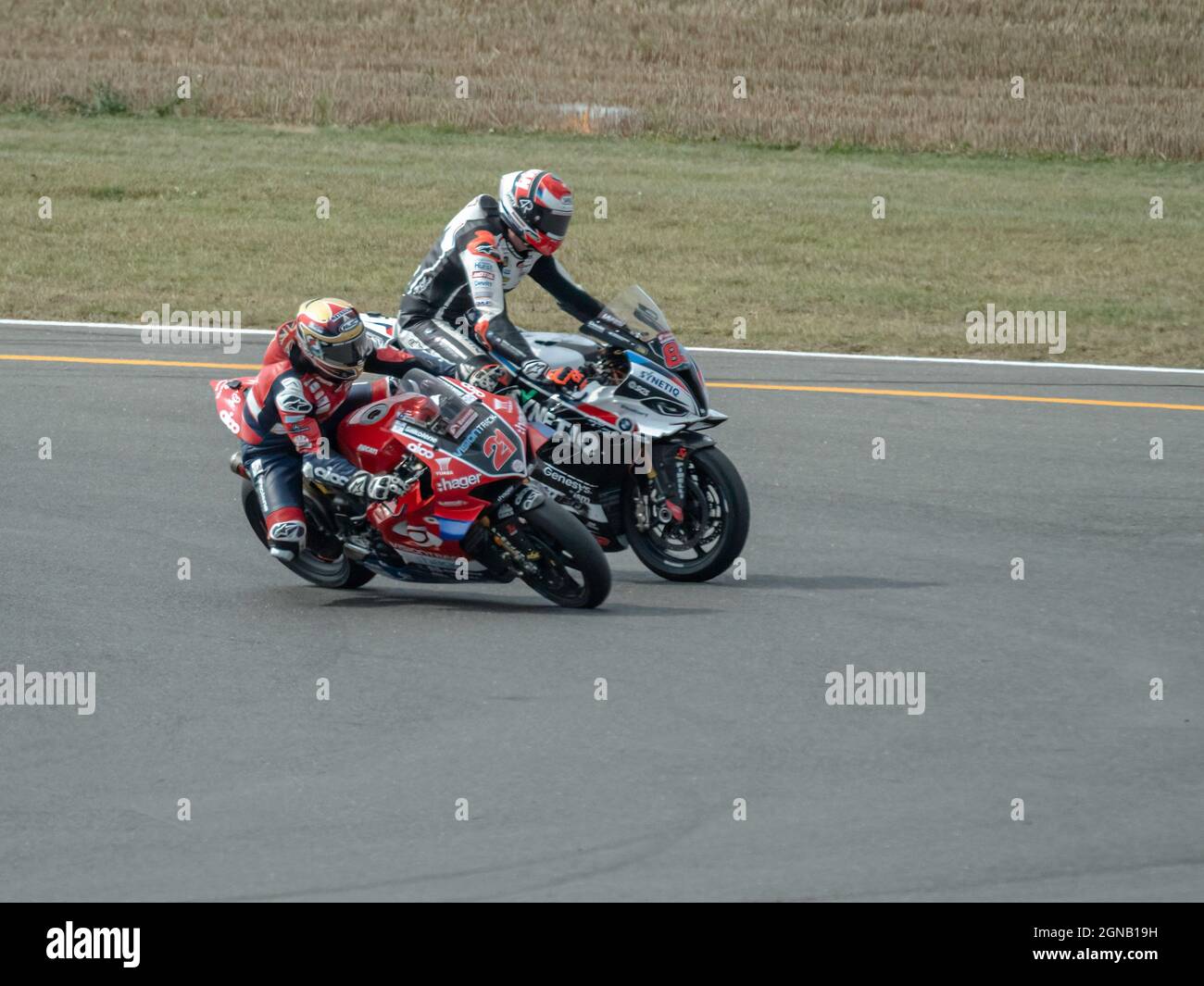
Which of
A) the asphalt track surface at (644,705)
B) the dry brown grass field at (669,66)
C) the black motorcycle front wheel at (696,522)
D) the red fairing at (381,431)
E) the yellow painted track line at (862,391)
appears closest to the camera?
the asphalt track surface at (644,705)

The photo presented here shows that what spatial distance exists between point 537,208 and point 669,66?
74.8 ft

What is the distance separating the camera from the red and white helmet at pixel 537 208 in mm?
10008

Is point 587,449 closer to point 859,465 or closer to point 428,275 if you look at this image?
point 428,275

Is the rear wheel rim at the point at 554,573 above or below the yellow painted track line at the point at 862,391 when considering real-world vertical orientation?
below

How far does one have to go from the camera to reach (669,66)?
32125 millimetres

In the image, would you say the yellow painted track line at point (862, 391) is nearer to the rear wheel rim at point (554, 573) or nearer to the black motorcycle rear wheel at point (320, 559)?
the black motorcycle rear wheel at point (320, 559)

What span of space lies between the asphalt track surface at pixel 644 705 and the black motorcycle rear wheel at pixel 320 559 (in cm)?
11

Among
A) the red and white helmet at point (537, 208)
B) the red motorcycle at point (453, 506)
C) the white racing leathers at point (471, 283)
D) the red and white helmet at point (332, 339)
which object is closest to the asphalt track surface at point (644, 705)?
the red motorcycle at point (453, 506)

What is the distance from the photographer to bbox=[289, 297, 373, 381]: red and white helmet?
8953 millimetres

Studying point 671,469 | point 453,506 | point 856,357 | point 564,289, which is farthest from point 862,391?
point 453,506

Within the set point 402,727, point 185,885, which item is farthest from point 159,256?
point 185,885

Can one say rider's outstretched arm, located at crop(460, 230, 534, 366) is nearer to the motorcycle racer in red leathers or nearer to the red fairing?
the motorcycle racer in red leathers

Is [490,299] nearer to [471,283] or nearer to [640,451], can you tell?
[471,283]

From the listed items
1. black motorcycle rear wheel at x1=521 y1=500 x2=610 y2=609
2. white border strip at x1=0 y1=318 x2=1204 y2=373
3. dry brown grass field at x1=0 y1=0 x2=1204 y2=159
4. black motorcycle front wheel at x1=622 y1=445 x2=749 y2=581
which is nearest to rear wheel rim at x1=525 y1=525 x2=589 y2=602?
black motorcycle rear wheel at x1=521 y1=500 x2=610 y2=609
